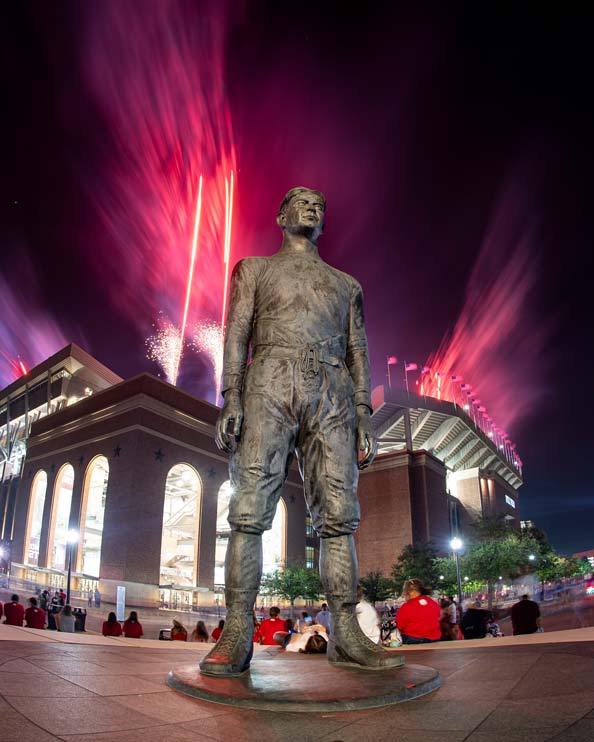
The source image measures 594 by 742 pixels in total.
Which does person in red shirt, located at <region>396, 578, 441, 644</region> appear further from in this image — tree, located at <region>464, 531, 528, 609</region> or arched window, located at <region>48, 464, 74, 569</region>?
tree, located at <region>464, 531, 528, 609</region>

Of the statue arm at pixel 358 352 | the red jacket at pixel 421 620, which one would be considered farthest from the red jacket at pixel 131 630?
the statue arm at pixel 358 352

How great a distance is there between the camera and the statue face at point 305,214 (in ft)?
14.0

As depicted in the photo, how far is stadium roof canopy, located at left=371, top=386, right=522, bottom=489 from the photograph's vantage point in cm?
6681

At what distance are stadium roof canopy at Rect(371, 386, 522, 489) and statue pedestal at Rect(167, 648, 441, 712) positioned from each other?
59694 millimetres

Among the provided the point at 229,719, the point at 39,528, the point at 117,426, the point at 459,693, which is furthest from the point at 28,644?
the point at 39,528

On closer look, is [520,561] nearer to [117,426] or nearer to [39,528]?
[117,426]

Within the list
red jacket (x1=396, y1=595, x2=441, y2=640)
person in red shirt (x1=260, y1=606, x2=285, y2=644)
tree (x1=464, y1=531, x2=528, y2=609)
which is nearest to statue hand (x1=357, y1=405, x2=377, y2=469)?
red jacket (x1=396, y1=595, x2=441, y2=640)

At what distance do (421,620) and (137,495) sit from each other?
25.0m

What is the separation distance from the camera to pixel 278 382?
3.66m

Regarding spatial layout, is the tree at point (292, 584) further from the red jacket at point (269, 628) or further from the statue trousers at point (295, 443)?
the statue trousers at point (295, 443)

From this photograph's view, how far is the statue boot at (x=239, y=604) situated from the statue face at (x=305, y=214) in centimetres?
231

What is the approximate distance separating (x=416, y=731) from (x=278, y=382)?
7.17 ft

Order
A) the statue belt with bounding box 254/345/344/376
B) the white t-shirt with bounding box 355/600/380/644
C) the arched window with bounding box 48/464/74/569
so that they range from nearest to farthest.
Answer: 1. the statue belt with bounding box 254/345/344/376
2. the white t-shirt with bounding box 355/600/380/644
3. the arched window with bounding box 48/464/74/569

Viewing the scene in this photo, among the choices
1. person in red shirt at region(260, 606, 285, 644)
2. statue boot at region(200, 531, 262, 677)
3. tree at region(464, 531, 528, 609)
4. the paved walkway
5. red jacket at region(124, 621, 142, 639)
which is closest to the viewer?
the paved walkway
